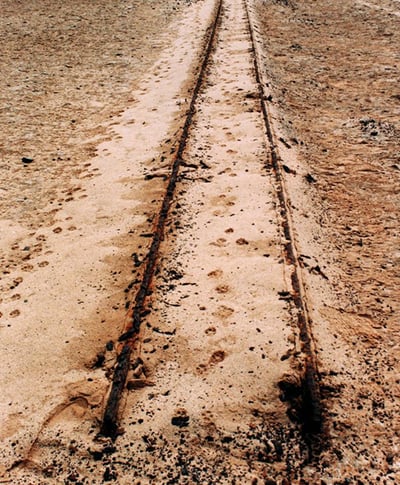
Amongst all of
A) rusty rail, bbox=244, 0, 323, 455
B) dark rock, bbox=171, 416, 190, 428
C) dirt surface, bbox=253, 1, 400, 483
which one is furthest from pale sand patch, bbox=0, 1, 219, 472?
dirt surface, bbox=253, 1, 400, 483

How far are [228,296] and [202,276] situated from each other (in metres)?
0.28

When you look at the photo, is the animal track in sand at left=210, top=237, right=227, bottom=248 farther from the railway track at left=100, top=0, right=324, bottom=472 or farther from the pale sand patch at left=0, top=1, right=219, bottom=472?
the pale sand patch at left=0, top=1, right=219, bottom=472

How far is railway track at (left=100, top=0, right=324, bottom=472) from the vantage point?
246cm

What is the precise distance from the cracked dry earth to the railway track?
0.01 metres

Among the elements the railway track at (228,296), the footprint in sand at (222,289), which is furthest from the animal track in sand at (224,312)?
the footprint in sand at (222,289)

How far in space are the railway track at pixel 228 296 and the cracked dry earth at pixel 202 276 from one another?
1 centimetres

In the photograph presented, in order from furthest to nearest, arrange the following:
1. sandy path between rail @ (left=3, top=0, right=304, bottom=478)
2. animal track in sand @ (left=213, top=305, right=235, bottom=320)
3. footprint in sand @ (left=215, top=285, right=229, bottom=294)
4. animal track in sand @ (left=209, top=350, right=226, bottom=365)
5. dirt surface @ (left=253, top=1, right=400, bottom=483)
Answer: footprint in sand @ (left=215, top=285, right=229, bottom=294) → animal track in sand @ (left=213, top=305, right=235, bottom=320) → animal track in sand @ (left=209, top=350, right=226, bottom=365) → dirt surface @ (left=253, top=1, right=400, bottom=483) → sandy path between rail @ (left=3, top=0, right=304, bottom=478)

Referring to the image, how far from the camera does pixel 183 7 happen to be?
12.0 m

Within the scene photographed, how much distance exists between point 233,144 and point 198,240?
175 centimetres

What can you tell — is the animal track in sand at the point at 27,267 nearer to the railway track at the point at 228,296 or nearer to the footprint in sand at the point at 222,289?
the railway track at the point at 228,296

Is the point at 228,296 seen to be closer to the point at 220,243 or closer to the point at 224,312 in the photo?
the point at 224,312

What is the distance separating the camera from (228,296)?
3.09 meters

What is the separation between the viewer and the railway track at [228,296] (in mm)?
2459

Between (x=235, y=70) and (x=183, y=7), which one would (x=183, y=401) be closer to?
(x=235, y=70)
